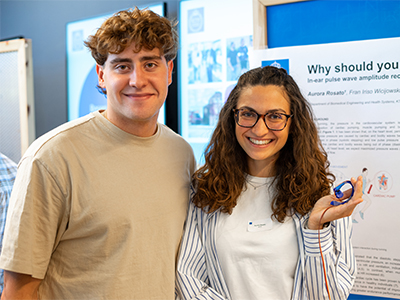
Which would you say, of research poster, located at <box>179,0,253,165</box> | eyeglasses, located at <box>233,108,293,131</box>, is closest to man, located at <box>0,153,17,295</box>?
eyeglasses, located at <box>233,108,293,131</box>

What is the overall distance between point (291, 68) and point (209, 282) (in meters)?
1.19

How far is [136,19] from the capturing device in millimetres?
1444

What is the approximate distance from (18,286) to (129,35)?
0.99m

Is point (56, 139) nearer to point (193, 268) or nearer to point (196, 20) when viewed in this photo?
point (193, 268)

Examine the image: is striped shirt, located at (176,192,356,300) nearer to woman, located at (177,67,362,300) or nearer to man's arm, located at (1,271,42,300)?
woman, located at (177,67,362,300)

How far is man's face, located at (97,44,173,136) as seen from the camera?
1412mm

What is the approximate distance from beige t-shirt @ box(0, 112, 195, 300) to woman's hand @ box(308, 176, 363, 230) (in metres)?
0.56

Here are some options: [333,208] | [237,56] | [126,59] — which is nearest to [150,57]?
[126,59]

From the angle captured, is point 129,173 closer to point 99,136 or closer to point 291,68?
point 99,136

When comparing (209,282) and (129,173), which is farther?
(209,282)

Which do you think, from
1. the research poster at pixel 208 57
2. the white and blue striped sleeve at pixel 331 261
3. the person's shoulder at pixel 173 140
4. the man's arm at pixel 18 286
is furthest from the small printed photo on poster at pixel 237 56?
the man's arm at pixel 18 286

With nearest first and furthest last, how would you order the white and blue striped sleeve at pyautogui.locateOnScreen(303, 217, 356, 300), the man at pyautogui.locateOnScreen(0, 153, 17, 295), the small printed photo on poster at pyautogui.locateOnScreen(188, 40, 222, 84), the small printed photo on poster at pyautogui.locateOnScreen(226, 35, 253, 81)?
the white and blue striped sleeve at pyautogui.locateOnScreen(303, 217, 356, 300)
the man at pyautogui.locateOnScreen(0, 153, 17, 295)
the small printed photo on poster at pyautogui.locateOnScreen(226, 35, 253, 81)
the small printed photo on poster at pyautogui.locateOnScreen(188, 40, 222, 84)

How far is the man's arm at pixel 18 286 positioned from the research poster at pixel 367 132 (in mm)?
1509

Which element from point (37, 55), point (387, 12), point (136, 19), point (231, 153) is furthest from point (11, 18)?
point (387, 12)
